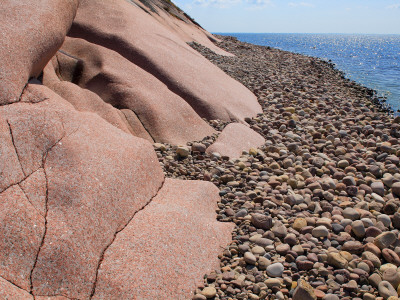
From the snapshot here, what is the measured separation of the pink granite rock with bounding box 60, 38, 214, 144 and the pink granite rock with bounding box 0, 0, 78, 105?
107 centimetres

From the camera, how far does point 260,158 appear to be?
617 centimetres

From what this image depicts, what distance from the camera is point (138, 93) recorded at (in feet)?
20.3

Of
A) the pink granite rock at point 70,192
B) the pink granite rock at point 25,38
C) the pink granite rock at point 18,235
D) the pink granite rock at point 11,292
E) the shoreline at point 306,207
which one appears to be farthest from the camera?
the pink granite rock at point 25,38

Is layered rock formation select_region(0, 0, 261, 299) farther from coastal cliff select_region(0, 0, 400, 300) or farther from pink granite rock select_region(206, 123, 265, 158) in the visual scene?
pink granite rock select_region(206, 123, 265, 158)

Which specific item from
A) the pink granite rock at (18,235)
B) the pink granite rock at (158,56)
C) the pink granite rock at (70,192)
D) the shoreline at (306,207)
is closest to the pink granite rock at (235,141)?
the shoreline at (306,207)

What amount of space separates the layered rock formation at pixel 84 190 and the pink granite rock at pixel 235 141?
23.6 inches

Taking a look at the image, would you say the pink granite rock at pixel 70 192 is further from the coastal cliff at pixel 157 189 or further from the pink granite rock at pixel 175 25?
the pink granite rock at pixel 175 25

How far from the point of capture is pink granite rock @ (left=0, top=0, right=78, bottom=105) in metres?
3.92

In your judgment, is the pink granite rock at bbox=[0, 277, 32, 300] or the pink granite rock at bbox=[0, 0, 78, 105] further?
the pink granite rock at bbox=[0, 0, 78, 105]

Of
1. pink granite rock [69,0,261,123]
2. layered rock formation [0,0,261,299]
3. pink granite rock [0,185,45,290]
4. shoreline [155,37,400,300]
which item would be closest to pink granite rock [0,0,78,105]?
layered rock formation [0,0,261,299]

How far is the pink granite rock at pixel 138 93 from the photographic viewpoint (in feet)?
19.7

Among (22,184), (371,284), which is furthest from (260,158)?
(22,184)

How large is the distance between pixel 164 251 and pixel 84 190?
0.92 metres

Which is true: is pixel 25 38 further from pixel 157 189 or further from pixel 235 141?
pixel 235 141
